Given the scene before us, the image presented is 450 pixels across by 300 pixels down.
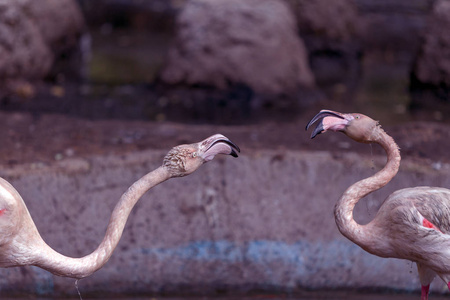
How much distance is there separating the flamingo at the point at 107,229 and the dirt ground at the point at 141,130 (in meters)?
2.13

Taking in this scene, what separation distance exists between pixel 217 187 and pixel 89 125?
200cm

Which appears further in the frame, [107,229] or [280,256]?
[280,256]

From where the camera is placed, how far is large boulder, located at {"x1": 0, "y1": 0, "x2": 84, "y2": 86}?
7.70m

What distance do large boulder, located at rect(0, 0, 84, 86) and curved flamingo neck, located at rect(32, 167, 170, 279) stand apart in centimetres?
505

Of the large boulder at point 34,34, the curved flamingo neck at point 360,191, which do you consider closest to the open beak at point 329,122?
the curved flamingo neck at point 360,191

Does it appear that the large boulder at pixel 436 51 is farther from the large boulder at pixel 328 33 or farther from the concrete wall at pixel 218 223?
the concrete wall at pixel 218 223

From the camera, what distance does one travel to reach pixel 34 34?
816 centimetres

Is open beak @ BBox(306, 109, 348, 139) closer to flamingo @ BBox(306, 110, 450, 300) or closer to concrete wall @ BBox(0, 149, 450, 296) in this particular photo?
flamingo @ BBox(306, 110, 450, 300)

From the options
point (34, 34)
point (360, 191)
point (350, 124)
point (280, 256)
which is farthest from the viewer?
point (34, 34)

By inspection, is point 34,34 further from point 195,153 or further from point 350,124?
point 350,124

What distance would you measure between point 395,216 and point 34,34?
→ 623 centimetres

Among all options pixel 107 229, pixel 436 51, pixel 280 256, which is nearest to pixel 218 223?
pixel 280 256

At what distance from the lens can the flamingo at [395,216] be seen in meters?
3.32

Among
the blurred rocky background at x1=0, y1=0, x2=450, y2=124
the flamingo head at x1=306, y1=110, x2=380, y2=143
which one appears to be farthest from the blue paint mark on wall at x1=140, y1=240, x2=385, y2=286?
the blurred rocky background at x1=0, y1=0, x2=450, y2=124
